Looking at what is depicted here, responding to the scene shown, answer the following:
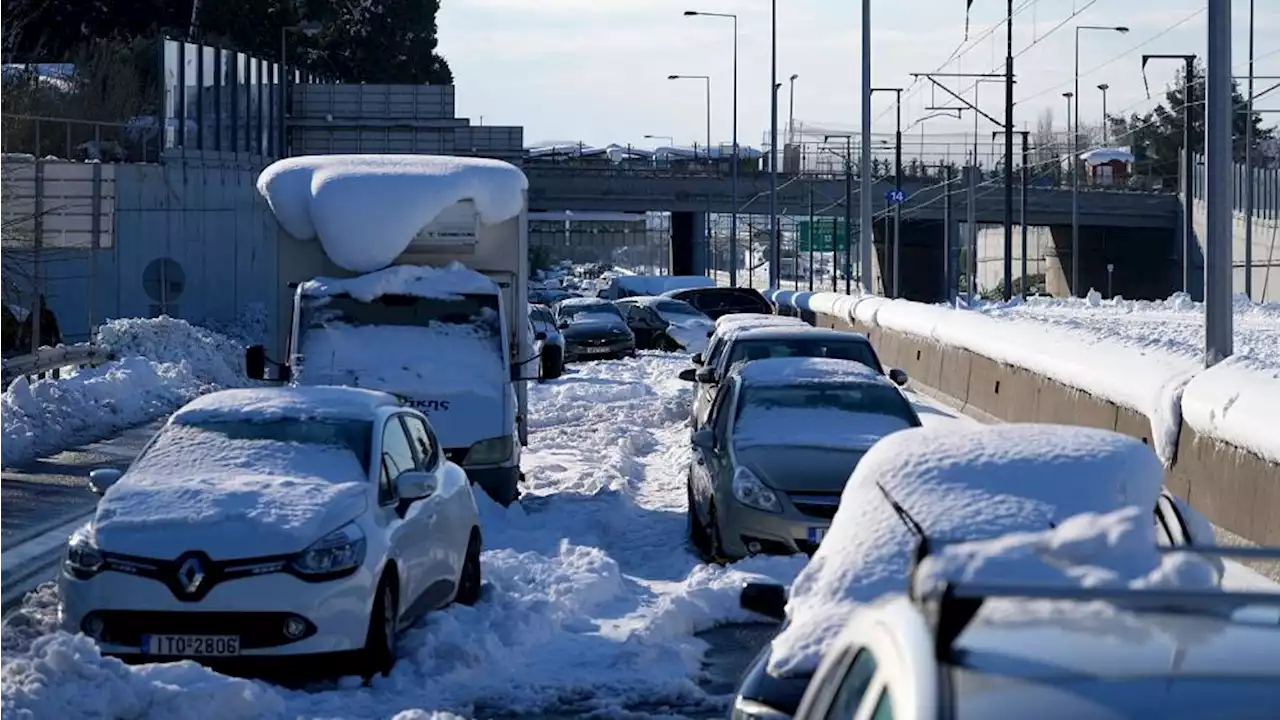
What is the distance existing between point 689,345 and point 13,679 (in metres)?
44.2

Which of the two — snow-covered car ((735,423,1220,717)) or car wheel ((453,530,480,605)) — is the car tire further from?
snow-covered car ((735,423,1220,717))

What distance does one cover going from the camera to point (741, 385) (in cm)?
1694

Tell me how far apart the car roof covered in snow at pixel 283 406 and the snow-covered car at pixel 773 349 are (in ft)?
29.8

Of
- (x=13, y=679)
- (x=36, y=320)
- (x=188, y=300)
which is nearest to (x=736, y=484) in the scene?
(x=13, y=679)

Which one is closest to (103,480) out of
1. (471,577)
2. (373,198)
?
(471,577)

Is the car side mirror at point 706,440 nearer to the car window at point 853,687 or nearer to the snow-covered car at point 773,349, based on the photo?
the snow-covered car at point 773,349

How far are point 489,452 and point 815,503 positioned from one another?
444cm

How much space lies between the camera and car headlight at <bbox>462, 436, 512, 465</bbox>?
728 inches

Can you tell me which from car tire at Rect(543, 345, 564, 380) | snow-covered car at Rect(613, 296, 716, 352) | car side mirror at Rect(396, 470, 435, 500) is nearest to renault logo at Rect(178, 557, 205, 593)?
car side mirror at Rect(396, 470, 435, 500)

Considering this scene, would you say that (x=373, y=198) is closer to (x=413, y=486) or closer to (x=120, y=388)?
(x=413, y=486)

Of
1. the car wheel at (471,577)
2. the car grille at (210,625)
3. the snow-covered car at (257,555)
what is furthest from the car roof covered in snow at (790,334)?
the car grille at (210,625)

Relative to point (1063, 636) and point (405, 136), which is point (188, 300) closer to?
point (405, 136)

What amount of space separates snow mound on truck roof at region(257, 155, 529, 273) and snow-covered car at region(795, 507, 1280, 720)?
1572cm

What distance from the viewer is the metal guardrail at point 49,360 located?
26438 mm
